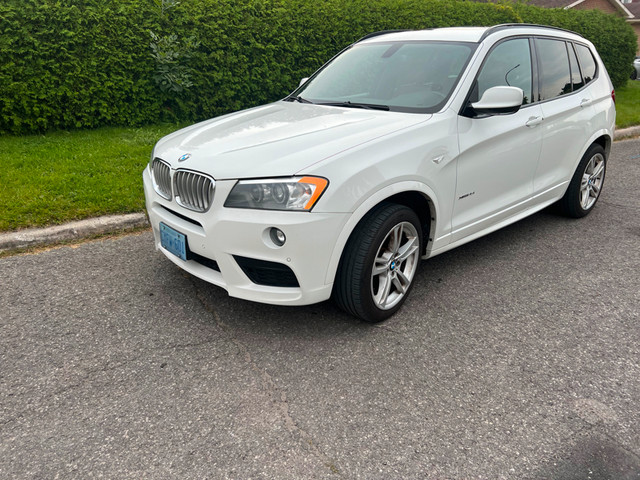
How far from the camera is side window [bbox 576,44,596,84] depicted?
16.4 ft

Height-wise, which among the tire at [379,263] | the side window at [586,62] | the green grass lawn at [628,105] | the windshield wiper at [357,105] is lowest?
the green grass lawn at [628,105]

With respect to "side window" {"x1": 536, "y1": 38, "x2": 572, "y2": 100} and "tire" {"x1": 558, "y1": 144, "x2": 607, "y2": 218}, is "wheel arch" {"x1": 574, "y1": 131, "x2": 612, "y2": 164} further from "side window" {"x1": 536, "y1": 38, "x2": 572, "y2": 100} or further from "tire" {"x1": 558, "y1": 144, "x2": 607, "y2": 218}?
"side window" {"x1": 536, "y1": 38, "x2": 572, "y2": 100}

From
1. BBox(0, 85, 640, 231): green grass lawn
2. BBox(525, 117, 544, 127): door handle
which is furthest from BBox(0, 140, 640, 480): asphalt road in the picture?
BBox(525, 117, 544, 127): door handle

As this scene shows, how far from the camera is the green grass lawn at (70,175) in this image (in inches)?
187

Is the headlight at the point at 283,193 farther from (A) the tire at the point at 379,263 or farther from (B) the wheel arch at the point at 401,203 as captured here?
(A) the tire at the point at 379,263

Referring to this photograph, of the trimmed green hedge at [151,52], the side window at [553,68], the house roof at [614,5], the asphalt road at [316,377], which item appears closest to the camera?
the asphalt road at [316,377]

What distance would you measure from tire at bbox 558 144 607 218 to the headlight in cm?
322

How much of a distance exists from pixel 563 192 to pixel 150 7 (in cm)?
579

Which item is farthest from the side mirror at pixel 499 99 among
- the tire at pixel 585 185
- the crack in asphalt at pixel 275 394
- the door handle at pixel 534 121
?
the crack in asphalt at pixel 275 394

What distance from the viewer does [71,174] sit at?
554 cm

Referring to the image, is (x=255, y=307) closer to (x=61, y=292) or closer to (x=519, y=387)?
(x=61, y=292)

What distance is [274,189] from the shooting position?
9.16ft

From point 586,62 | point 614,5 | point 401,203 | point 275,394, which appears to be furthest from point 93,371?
point 614,5

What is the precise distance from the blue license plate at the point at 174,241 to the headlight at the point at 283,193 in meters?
0.53
